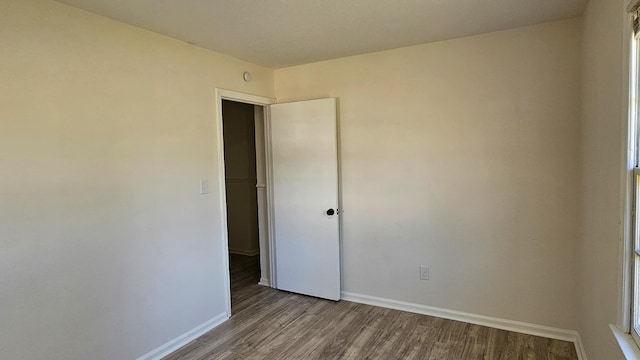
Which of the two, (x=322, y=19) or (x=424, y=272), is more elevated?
(x=322, y=19)

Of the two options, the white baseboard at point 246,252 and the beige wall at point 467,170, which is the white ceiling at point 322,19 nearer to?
the beige wall at point 467,170

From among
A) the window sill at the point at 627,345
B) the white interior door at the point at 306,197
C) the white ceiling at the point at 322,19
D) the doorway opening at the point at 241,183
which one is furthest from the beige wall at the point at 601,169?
the doorway opening at the point at 241,183

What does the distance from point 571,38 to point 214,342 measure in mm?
3534

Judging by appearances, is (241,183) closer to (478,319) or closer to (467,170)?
(467,170)

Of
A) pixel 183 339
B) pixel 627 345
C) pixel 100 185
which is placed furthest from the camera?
pixel 183 339

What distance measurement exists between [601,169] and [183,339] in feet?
10.1

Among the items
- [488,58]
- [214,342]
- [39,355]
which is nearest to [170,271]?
[214,342]

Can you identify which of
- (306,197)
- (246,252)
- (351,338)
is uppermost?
(306,197)

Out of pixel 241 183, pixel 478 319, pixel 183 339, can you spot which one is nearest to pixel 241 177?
pixel 241 183

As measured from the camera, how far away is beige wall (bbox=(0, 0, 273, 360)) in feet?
6.29

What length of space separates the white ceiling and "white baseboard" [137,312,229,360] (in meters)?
2.34

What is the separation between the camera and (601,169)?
191cm

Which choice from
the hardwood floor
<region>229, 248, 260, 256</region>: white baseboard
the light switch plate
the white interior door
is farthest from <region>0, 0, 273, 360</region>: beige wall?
<region>229, 248, 260, 256</region>: white baseboard

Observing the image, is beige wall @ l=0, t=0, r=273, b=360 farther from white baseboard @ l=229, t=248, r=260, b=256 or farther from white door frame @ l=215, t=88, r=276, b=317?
white baseboard @ l=229, t=248, r=260, b=256
